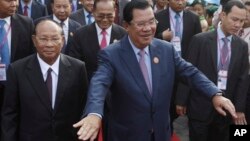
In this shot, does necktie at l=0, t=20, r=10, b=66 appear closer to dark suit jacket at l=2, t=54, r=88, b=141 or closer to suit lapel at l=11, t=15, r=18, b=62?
suit lapel at l=11, t=15, r=18, b=62

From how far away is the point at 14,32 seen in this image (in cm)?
393

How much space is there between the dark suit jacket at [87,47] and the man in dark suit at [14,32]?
47cm

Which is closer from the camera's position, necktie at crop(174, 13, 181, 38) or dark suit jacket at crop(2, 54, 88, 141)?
dark suit jacket at crop(2, 54, 88, 141)

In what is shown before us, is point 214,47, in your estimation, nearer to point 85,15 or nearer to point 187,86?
point 187,86

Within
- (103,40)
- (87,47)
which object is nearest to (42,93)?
(87,47)

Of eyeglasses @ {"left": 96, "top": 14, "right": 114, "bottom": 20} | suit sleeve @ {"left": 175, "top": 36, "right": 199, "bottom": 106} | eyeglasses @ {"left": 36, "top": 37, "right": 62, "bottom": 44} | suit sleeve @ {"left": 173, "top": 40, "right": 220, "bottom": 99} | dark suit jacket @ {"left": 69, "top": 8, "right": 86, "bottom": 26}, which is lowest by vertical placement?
suit sleeve @ {"left": 175, "top": 36, "right": 199, "bottom": 106}

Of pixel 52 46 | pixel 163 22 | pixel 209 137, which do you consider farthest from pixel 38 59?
pixel 163 22

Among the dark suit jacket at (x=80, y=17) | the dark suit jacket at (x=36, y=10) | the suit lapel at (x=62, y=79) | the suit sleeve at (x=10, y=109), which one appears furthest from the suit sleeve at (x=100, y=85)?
the dark suit jacket at (x=36, y=10)

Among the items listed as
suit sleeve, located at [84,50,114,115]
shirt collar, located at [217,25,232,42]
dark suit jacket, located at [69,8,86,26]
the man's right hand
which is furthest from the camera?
dark suit jacket, located at [69,8,86,26]

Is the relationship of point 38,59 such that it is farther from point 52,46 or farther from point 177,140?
point 177,140

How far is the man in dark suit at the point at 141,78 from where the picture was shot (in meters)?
2.75

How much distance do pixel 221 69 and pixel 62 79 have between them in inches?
63.0

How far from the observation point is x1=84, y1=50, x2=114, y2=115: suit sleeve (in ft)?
7.98

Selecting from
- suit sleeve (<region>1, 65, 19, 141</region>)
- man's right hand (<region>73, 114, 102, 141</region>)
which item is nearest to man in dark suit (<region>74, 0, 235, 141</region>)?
man's right hand (<region>73, 114, 102, 141</region>)
